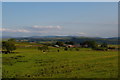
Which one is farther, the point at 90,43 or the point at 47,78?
the point at 90,43

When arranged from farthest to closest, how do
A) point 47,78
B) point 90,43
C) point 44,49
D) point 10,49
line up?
point 90,43 → point 44,49 → point 10,49 → point 47,78

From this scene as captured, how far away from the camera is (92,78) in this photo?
74.2 feet

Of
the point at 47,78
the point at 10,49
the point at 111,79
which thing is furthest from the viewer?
the point at 10,49

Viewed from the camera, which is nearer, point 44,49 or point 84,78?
point 84,78

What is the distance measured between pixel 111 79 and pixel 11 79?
12346 mm

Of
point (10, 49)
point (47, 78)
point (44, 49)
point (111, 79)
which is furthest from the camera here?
point (44, 49)

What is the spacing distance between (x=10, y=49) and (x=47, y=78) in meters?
56.3

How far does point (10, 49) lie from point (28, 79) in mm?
55693

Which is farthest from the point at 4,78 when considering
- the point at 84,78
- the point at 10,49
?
the point at 10,49

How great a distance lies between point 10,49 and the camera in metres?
76.4

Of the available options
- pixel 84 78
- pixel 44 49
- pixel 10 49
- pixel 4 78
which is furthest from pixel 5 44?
pixel 84 78

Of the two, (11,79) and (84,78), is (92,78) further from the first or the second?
(11,79)

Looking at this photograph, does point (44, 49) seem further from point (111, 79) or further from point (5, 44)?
point (111, 79)

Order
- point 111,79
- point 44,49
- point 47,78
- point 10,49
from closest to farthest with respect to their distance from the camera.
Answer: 1. point 111,79
2. point 47,78
3. point 10,49
4. point 44,49
